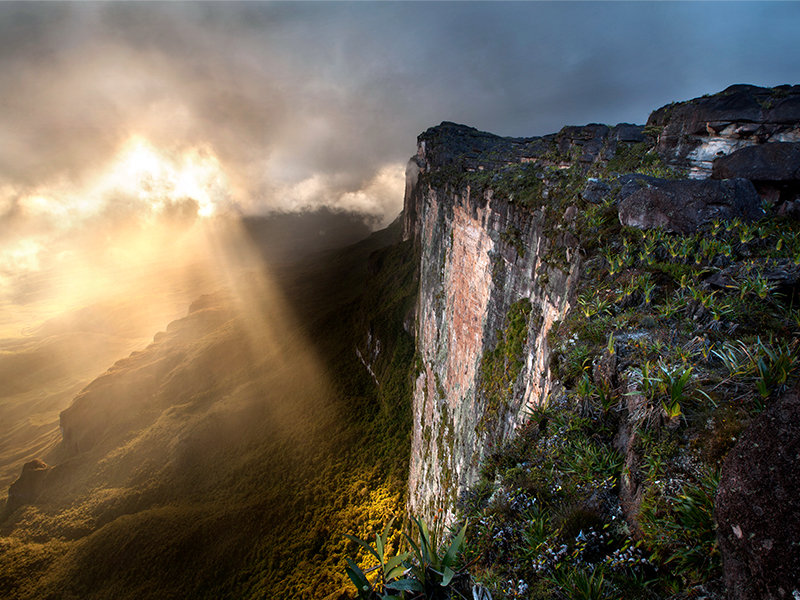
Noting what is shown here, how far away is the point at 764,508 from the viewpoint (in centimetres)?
220

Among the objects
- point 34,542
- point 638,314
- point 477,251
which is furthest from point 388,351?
point 34,542

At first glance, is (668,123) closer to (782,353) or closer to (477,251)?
(477,251)

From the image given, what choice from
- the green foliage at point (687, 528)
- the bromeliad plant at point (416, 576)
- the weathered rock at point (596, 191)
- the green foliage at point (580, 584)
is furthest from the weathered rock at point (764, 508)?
the weathered rock at point (596, 191)

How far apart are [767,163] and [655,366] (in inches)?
295

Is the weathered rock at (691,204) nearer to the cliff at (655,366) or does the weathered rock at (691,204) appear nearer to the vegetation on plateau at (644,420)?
the cliff at (655,366)

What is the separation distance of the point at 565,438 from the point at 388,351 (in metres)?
44.3

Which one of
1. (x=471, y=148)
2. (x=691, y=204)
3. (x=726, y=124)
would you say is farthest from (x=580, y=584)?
(x=471, y=148)

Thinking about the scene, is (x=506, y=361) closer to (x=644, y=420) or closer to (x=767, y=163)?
(x=767, y=163)

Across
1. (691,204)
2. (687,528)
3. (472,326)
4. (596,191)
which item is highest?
(596,191)

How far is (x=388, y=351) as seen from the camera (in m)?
48.1

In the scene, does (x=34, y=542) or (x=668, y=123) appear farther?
(x=34, y=542)

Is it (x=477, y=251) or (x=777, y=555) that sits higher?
(x=477, y=251)

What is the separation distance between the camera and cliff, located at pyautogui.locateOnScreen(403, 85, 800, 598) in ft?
8.89

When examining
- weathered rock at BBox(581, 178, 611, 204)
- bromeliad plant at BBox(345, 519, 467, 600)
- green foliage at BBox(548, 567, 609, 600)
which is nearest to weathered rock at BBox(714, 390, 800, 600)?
green foliage at BBox(548, 567, 609, 600)
